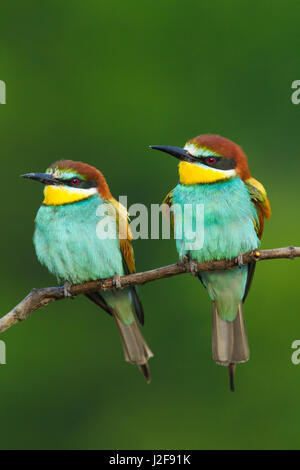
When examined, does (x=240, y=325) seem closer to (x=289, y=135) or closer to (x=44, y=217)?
(x=44, y=217)

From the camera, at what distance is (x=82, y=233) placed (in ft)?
12.5

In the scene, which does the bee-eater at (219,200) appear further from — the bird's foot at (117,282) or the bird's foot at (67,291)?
the bird's foot at (67,291)

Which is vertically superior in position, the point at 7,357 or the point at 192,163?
the point at 192,163

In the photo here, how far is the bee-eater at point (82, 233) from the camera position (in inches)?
147

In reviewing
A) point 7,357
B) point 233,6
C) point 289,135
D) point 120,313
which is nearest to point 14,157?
point 7,357

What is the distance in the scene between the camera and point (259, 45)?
1007 cm

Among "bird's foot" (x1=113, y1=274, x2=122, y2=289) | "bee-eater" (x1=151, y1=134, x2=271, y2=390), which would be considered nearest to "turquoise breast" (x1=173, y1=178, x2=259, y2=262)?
"bee-eater" (x1=151, y1=134, x2=271, y2=390)

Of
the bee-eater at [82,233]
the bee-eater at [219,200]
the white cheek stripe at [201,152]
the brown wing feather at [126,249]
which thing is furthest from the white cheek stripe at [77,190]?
the white cheek stripe at [201,152]

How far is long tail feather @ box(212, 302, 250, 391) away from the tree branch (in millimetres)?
379

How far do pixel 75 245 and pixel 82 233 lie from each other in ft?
0.20

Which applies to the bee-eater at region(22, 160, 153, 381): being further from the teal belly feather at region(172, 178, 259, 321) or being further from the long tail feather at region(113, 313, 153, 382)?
the teal belly feather at region(172, 178, 259, 321)

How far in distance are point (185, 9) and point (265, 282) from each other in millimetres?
4302

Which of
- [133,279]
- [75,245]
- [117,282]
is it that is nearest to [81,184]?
[75,245]

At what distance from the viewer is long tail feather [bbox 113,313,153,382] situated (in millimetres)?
3793
